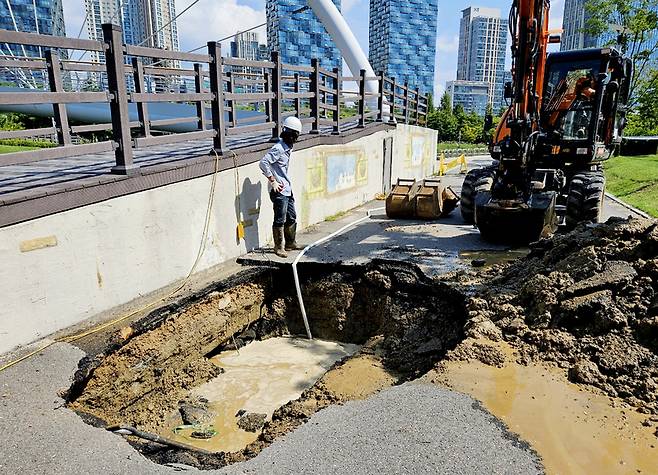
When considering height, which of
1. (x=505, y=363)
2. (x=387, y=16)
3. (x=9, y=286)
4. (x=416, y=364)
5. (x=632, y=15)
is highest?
(x=387, y=16)

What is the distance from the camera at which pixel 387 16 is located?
226ft

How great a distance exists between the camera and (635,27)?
22.7 meters

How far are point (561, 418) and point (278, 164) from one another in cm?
482

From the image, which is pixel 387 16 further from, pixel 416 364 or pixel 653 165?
pixel 416 364

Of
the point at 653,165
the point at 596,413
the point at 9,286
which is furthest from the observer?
the point at 653,165

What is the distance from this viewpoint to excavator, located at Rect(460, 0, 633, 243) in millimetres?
7000

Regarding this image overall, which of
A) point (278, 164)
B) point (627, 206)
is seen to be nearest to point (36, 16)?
point (278, 164)

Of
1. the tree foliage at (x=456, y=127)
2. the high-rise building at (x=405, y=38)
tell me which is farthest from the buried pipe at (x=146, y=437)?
the high-rise building at (x=405, y=38)

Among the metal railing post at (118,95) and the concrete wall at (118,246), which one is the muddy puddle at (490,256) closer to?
the concrete wall at (118,246)

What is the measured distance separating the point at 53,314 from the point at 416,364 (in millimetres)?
3595

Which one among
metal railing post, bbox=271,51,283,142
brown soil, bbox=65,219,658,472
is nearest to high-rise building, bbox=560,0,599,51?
metal railing post, bbox=271,51,283,142

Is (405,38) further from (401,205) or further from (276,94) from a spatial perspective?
(276,94)

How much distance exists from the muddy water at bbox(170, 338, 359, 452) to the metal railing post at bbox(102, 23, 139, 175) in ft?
8.75

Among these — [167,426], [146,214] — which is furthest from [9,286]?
[167,426]
